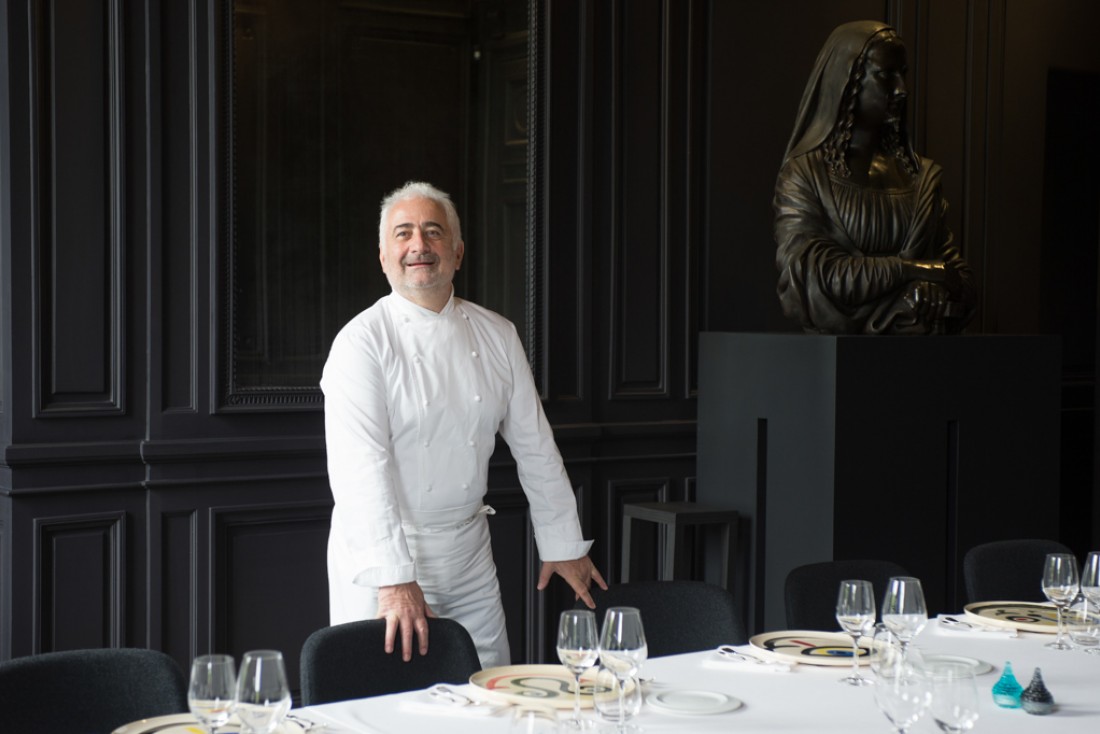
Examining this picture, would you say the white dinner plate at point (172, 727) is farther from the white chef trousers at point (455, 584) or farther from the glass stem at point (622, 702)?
the white chef trousers at point (455, 584)

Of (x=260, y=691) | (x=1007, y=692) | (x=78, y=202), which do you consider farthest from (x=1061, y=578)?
(x=78, y=202)

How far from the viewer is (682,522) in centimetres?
455

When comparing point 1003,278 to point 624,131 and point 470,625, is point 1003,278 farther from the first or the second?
point 470,625

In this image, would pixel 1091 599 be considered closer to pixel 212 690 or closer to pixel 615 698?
pixel 615 698

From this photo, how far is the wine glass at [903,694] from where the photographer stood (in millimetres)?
1770

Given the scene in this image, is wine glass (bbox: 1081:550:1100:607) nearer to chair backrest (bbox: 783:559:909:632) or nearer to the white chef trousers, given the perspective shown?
chair backrest (bbox: 783:559:909:632)

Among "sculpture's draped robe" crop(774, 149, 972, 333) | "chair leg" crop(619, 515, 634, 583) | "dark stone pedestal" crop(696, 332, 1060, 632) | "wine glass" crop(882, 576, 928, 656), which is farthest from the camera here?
"chair leg" crop(619, 515, 634, 583)

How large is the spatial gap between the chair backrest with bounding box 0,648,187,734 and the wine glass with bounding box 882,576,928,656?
121 centimetres

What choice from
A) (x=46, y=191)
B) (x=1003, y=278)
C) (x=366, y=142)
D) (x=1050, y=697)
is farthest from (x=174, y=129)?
(x=1003, y=278)

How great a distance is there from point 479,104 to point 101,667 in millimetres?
2832

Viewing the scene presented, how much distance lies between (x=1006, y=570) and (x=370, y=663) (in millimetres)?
1779

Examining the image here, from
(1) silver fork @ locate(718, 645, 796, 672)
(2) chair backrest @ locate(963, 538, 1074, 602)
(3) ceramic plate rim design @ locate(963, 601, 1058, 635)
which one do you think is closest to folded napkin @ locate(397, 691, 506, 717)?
(1) silver fork @ locate(718, 645, 796, 672)

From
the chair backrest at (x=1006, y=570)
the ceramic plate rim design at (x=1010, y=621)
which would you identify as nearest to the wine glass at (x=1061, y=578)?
the ceramic plate rim design at (x=1010, y=621)

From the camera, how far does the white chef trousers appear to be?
3.25 m
